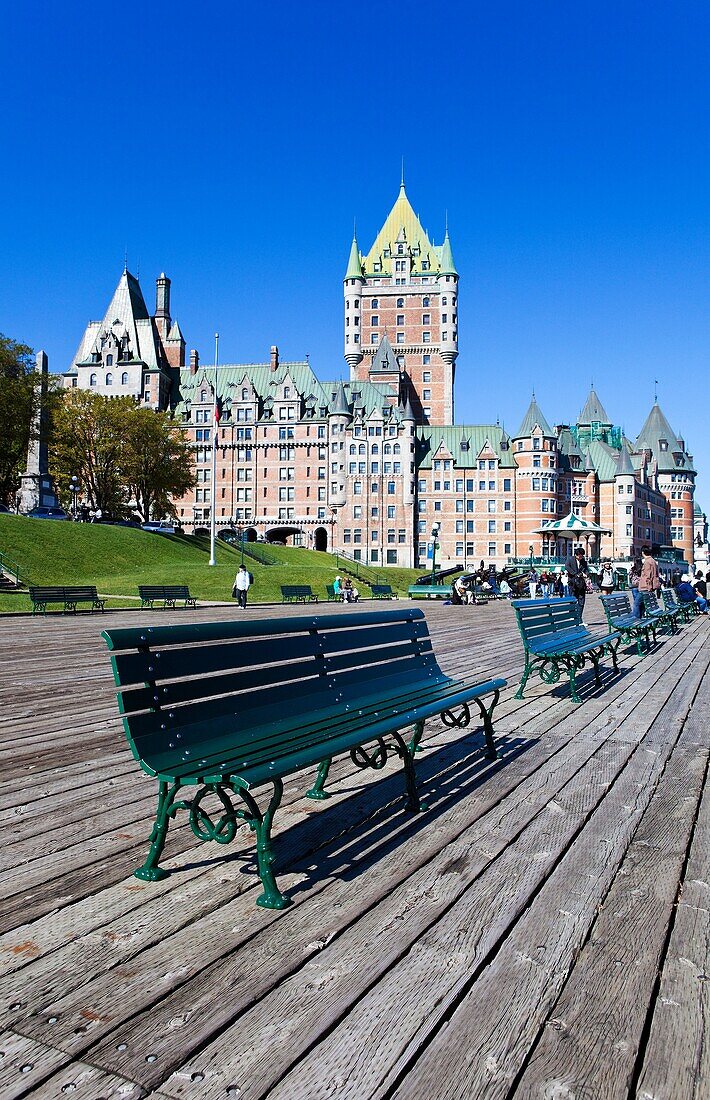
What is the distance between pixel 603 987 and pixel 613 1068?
479mm

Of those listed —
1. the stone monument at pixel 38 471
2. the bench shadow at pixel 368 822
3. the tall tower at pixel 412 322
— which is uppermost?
the tall tower at pixel 412 322

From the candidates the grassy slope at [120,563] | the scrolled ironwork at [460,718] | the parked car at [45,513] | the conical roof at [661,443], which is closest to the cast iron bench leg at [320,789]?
the scrolled ironwork at [460,718]

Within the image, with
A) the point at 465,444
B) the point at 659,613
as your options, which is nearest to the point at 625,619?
the point at 659,613

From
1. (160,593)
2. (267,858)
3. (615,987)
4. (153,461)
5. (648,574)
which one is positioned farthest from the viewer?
(153,461)

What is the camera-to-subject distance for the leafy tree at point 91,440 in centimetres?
5781

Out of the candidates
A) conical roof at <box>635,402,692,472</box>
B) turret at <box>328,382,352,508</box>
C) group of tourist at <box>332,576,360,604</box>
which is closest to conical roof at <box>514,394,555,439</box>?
turret at <box>328,382,352,508</box>

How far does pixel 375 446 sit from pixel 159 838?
84.9 meters

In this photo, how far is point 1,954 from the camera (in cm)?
302

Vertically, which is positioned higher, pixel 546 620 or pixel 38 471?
pixel 38 471

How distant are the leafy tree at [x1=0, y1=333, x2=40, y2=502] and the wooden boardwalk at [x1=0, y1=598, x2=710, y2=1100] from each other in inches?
1798

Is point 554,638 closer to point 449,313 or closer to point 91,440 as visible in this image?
point 91,440

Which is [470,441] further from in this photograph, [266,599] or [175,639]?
[175,639]

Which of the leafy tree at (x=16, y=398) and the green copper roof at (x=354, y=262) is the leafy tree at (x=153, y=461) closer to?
the leafy tree at (x=16, y=398)

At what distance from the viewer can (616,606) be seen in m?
13.6
